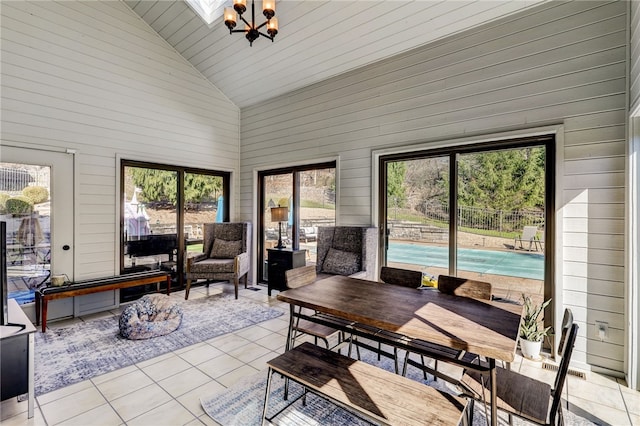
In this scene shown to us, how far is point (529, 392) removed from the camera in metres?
1.69

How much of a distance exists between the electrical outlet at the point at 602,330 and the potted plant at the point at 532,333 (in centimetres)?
36

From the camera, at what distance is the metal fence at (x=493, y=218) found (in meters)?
3.15

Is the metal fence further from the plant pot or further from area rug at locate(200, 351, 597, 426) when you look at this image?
area rug at locate(200, 351, 597, 426)

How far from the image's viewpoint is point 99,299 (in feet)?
14.0

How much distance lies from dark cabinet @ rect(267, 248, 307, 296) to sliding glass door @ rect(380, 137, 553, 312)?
1.43 metres

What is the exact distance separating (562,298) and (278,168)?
14.3ft

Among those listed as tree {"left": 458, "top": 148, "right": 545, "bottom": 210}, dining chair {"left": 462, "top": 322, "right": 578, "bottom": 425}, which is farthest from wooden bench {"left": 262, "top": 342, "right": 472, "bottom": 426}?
tree {"left": 458, "top": 148, "right": 545, "bottom": 210}

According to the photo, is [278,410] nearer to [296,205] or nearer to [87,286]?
[87,286]

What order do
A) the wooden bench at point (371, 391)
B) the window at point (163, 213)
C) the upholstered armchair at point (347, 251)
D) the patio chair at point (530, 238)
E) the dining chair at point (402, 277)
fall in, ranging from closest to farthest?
the wooden bench at point (371, 391) → the dining chair at point (402, 277) → the patio chair at point (530, 238) → the upholstered armchair at point (347, 251) → the window at point (163, 213)

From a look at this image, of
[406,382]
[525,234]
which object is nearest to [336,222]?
[525,234]

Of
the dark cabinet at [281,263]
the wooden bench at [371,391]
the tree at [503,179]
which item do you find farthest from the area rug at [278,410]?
the dark cabinet at [281,263]


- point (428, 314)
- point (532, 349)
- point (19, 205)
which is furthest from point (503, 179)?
point (19, 205)

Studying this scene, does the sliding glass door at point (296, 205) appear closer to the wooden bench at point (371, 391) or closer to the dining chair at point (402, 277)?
the dining chair at point (402, 277)

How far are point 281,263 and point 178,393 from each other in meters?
2.62
